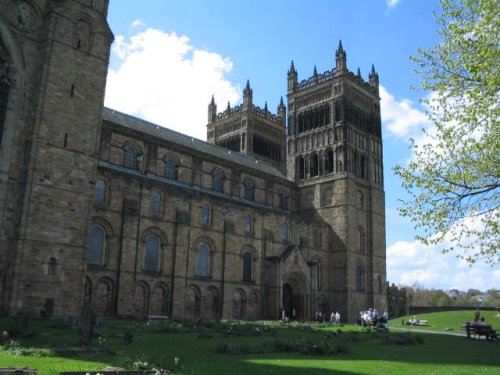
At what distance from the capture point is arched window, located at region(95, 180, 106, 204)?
127ft

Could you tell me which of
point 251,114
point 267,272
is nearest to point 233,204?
point 267,272

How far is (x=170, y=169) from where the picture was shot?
4884cm

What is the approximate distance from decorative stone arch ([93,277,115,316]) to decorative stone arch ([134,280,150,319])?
2.26m

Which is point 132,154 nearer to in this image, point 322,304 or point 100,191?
point 100,191

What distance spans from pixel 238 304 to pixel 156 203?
12.9 metres

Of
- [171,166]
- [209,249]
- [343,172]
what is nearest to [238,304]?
[209,249]

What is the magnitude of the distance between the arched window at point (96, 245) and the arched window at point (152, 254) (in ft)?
13.4

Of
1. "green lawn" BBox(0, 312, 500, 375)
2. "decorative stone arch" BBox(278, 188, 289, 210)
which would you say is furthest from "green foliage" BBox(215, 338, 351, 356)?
"decorative stone arch" BBox(278, 188, 289, 210)

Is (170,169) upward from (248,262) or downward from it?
upward

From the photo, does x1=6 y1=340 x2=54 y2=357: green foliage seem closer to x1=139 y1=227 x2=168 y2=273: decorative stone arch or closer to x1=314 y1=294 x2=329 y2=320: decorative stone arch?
x1=139 y1=227 x2=168 y2=273: decorative stone arch

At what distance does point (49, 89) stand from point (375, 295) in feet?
145

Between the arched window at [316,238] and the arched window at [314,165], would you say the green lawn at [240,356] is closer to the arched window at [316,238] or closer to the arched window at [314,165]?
the arched window at [316,238]

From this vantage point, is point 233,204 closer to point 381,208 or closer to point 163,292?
point 163,292

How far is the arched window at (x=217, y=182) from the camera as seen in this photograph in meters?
53.1
